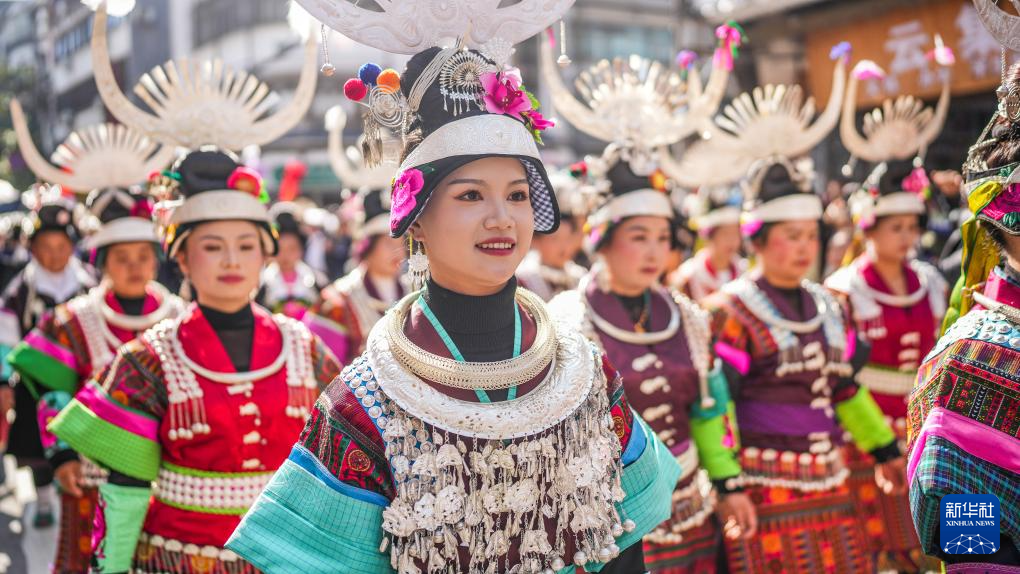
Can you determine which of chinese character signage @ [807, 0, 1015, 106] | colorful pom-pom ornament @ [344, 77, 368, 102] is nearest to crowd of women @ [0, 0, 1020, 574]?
colorful pom-pom ornament @ [344, 77, 368, 102]

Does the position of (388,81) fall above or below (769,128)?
above

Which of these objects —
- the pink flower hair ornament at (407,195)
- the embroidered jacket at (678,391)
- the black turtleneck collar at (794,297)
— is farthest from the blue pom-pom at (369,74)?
the black turtleneck collar at (794,297)

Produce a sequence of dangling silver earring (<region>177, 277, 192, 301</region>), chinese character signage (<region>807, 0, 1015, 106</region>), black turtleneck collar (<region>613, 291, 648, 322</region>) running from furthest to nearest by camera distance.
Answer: chinese character signage (<region>807, 0, 1015, 106</region>), black turtleneck collar (<region>613, 291, 648, 322</region>), dangling silver earring (<region>177, 277, 192, 301</region>)

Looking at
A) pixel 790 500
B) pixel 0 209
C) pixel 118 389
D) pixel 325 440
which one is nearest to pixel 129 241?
pixel 118 389

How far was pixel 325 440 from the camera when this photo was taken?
6.88 ft

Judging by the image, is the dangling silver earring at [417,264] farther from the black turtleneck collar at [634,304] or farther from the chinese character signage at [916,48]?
the chinese character signage at [916,48]

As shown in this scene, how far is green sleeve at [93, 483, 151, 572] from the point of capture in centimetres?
303

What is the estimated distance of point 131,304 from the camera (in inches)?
193

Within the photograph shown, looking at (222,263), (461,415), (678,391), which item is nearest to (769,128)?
(678,391)

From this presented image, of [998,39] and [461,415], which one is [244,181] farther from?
[998,39]

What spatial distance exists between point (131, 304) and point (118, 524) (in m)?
2.14

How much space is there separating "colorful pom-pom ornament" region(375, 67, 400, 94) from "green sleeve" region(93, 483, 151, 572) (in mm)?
1810

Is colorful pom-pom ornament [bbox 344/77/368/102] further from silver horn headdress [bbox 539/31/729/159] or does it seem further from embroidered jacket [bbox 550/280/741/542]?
silver horn headdress [bbox 539/31/729/159]

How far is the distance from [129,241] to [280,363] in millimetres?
1937
